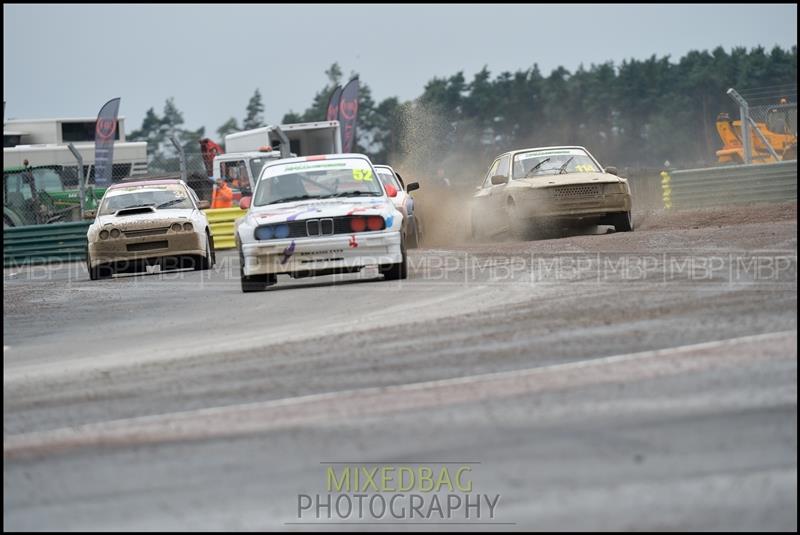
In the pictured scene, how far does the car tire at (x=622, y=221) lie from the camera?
1712cm

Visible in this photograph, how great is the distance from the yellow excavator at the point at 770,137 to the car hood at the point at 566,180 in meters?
8.19

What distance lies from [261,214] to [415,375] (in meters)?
6.42

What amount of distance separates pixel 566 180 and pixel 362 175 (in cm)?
412

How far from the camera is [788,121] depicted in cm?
3209

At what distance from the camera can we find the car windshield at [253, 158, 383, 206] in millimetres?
13258

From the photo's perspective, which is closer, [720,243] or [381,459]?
[381,459]

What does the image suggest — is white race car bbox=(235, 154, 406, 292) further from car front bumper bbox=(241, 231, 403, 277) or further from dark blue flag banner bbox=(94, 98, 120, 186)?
dark blue flag banner bbox=(94, 98, 120, 186)

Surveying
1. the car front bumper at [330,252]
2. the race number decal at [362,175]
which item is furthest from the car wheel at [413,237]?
the car front bumper at [330,252]

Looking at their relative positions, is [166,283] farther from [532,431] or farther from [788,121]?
[788,121]

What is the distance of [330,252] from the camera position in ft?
40.2

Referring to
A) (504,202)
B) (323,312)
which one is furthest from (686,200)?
(323,312)

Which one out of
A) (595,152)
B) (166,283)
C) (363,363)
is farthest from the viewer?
(595,152)

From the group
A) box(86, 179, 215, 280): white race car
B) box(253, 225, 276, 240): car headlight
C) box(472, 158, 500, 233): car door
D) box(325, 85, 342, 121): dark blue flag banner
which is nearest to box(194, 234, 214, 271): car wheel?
box(86, 179, 215, 280): white race car

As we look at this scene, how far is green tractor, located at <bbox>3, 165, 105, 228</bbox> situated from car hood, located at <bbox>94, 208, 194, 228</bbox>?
1260 cm
